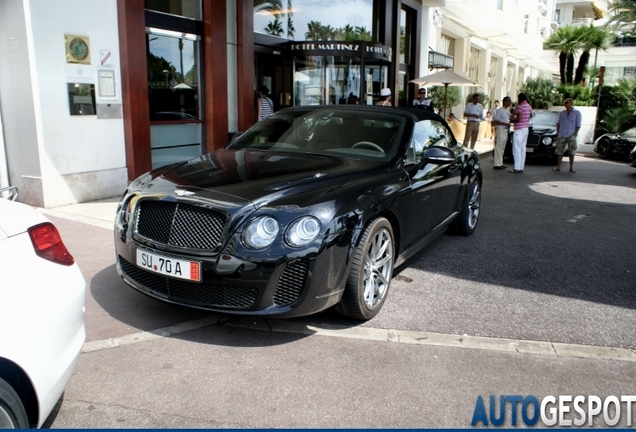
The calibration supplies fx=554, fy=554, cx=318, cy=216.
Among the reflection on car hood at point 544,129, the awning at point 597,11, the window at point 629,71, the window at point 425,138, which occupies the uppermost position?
the awning at point 597,11

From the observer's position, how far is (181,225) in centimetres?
362

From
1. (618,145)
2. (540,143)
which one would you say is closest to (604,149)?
(618,145)

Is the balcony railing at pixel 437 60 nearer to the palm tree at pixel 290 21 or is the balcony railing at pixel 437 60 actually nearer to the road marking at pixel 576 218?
the palm tree at pixel 290 21

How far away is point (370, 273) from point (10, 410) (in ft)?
8.27

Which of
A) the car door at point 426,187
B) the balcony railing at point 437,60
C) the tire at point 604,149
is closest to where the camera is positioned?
the car door at point 426,187

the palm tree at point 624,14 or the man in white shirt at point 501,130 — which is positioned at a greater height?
the palm tree at point 624,14

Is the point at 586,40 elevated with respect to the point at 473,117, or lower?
elevated

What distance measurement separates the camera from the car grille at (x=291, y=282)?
3.45 m

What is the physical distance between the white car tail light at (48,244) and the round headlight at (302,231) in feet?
4.30

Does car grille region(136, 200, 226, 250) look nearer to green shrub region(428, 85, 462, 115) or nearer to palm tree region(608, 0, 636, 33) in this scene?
green shrub region(428, 85, 462, 115)

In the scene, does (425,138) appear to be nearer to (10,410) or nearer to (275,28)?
(10,410)

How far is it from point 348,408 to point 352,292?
1.00m

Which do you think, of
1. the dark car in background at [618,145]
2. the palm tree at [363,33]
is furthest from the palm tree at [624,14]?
the palm tree at [363,33]

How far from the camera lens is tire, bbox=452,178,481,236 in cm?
657
